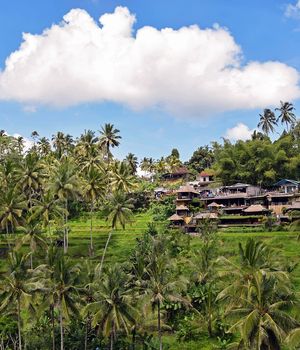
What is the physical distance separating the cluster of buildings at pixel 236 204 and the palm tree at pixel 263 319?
182 feet

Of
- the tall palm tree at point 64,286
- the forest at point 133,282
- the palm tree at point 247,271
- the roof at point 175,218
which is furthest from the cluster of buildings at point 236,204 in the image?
the palm tree at point 247,271

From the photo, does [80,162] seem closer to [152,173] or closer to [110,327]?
[152,173]

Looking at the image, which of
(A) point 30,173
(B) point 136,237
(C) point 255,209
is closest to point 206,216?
(C) point 255,209

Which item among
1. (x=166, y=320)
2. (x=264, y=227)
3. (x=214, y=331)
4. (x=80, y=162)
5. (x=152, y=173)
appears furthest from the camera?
(x=152, y=173)

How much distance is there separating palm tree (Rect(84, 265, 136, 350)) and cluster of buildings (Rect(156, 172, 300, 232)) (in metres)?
46.7

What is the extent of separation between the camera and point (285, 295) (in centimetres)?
4412

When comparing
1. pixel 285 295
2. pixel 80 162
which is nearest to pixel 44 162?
pixel 80 162

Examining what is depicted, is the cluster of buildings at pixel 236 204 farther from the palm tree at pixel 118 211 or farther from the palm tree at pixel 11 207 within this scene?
the palm tree at pixel 11 207

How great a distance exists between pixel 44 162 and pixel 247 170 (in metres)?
44.7

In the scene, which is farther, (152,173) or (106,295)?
(152,173)

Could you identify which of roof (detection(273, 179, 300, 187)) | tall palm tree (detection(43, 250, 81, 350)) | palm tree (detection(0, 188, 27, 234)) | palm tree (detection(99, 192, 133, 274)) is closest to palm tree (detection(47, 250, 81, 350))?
tall palm tree (detection(43, 250, 81, 350))

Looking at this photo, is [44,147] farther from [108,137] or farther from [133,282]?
[133,282]

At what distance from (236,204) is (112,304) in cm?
6141

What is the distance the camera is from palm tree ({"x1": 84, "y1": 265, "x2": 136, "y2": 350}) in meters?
45.6
